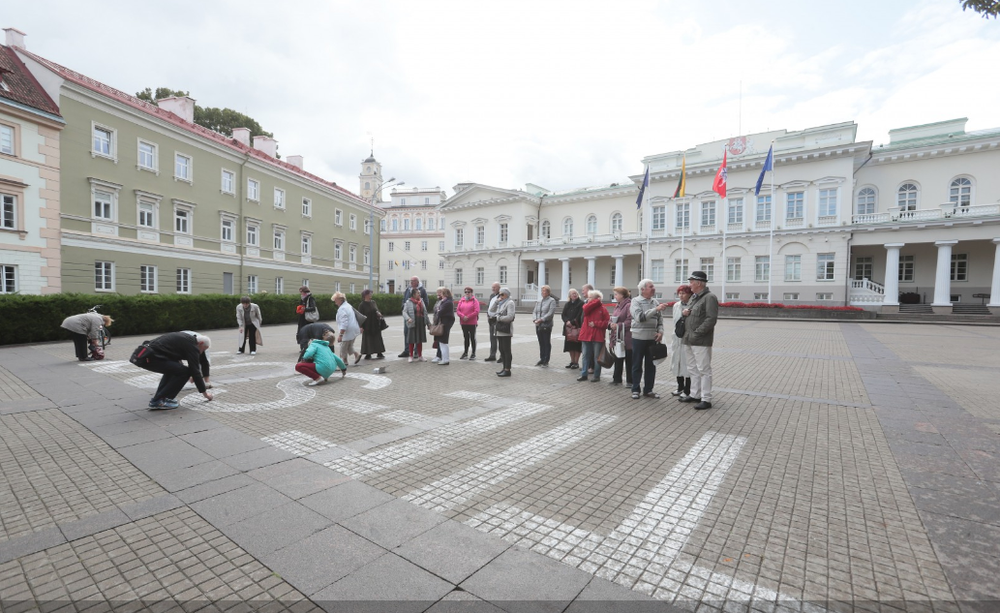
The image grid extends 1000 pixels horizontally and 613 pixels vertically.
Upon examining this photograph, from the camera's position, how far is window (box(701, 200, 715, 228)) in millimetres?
40812

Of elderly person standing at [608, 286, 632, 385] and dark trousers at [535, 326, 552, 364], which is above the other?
elderly person standing at [608, 286, 632, 385]

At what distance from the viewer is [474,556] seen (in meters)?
3.11

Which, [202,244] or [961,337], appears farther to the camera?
[202,244]

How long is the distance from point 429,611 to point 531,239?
51701 mm

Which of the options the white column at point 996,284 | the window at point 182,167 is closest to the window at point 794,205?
the white column at point 996,284

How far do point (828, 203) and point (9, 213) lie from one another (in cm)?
5036

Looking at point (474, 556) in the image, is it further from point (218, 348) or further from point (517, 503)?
point (218, 348)

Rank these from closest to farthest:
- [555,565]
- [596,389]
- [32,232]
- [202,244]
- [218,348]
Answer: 1. [555,565]
2. [596,389]
3. [218,348]
4. [32,232]
5. [202,244]

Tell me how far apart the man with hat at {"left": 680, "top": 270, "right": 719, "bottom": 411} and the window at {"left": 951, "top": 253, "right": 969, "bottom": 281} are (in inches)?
1590

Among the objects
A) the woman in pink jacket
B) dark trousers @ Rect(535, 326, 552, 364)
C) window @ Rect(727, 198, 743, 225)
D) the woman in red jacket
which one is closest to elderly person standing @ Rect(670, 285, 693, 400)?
the woman in red jacket

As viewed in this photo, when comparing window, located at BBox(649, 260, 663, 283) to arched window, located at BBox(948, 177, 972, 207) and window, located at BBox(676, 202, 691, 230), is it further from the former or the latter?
arched window, located at BBox(948, 177, 972, 207)

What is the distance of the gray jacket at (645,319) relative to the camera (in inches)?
304

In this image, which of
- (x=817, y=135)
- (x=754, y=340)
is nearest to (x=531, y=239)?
(x=817, y=135)

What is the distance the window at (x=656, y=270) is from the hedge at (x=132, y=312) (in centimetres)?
3108
